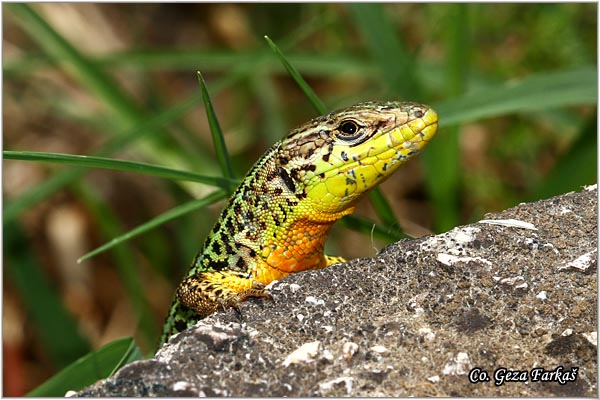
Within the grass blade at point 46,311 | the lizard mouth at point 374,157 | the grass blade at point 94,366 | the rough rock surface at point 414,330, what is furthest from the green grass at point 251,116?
the rough rock surface at point 414,330

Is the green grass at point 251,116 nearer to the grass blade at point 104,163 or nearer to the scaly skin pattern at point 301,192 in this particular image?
the grass blade at point 104,163

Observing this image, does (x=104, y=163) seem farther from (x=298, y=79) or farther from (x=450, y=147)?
(x=450, y=147)

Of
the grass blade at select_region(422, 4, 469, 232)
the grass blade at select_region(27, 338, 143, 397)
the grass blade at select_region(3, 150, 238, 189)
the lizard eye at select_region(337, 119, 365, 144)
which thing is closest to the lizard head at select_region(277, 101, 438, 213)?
the lizard eye at select_region(337, 119, 365, 144)

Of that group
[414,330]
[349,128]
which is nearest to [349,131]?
[349,128]

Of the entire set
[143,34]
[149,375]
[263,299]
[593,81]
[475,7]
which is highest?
[143,34]

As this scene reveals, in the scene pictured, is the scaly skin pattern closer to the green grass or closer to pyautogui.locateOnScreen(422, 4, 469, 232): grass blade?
the green grass

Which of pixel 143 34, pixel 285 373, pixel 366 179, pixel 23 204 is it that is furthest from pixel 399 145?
pixel 143 34

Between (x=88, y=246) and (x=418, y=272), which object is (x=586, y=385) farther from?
(x=88, y=246)
